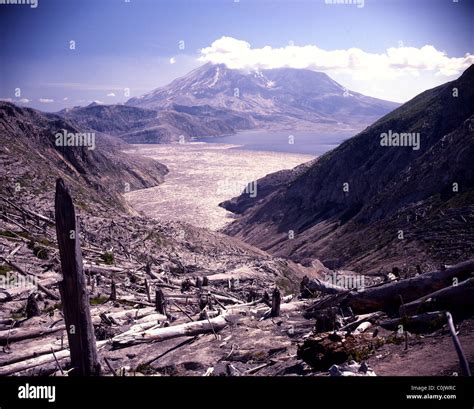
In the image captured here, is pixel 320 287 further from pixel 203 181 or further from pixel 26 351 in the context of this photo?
pixel 203 181

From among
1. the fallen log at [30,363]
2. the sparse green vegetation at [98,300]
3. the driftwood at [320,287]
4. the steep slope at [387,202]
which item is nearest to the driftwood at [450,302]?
the driftwood at [320,287]

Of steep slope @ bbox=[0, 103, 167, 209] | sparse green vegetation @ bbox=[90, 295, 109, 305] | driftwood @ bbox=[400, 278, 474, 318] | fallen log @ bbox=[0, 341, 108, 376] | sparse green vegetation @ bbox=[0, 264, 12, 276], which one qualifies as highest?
steep slope @ bbox=[0, 103, 167, 209]

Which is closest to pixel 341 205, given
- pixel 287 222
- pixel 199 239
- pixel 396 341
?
pixel 287 222

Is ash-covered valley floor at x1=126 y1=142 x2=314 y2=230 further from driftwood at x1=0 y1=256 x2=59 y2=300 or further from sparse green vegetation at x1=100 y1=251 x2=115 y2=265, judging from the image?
driftwood at x1=0 y1=256 x2=59 y2=300

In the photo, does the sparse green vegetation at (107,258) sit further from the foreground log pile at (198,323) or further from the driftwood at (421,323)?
the driftwood at (421,323)

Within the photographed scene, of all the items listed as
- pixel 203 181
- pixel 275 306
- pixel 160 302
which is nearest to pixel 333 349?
pixel 275 306

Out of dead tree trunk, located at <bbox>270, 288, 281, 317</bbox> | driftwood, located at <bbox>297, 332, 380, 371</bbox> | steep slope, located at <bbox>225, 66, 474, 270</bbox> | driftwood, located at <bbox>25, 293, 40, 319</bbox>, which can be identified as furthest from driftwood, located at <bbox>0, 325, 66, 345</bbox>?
steep slope, located at <bbox>225, 66, 474, 270</bbox>
